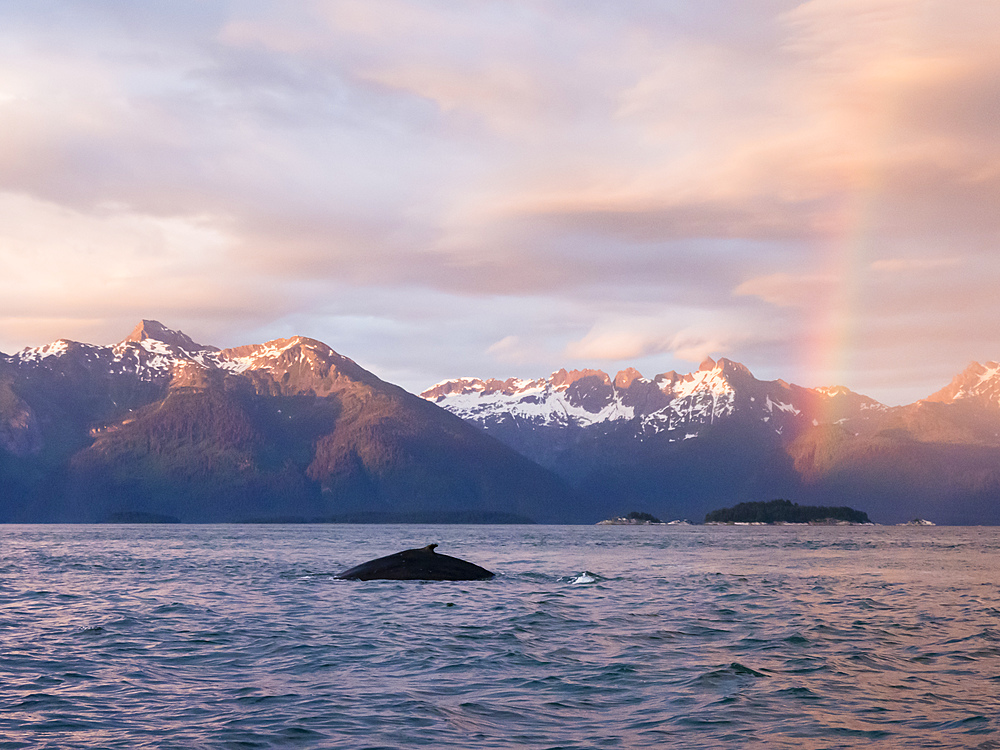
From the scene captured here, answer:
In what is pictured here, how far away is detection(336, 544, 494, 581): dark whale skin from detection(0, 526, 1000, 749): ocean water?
4.25m

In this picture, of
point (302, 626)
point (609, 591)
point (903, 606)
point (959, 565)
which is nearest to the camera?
point (302, 626)

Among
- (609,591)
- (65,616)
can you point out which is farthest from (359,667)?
(609,591)

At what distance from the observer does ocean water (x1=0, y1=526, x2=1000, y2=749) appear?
19688mm

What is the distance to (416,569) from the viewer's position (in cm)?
5878

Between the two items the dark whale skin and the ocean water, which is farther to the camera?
the dark whale skin

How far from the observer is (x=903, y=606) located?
4609 cm

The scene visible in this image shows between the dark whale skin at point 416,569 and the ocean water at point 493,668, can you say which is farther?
the dark whale skin at point 416,569

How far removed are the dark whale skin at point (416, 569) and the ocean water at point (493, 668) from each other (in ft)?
14.0

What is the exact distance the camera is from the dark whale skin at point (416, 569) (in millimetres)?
58125

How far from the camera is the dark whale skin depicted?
58125 millimetres

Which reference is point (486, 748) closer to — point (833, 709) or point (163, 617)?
point (833, 709)

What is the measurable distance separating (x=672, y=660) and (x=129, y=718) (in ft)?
50.2

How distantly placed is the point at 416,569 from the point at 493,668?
31.5 metres

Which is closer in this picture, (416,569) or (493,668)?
(493,668)
